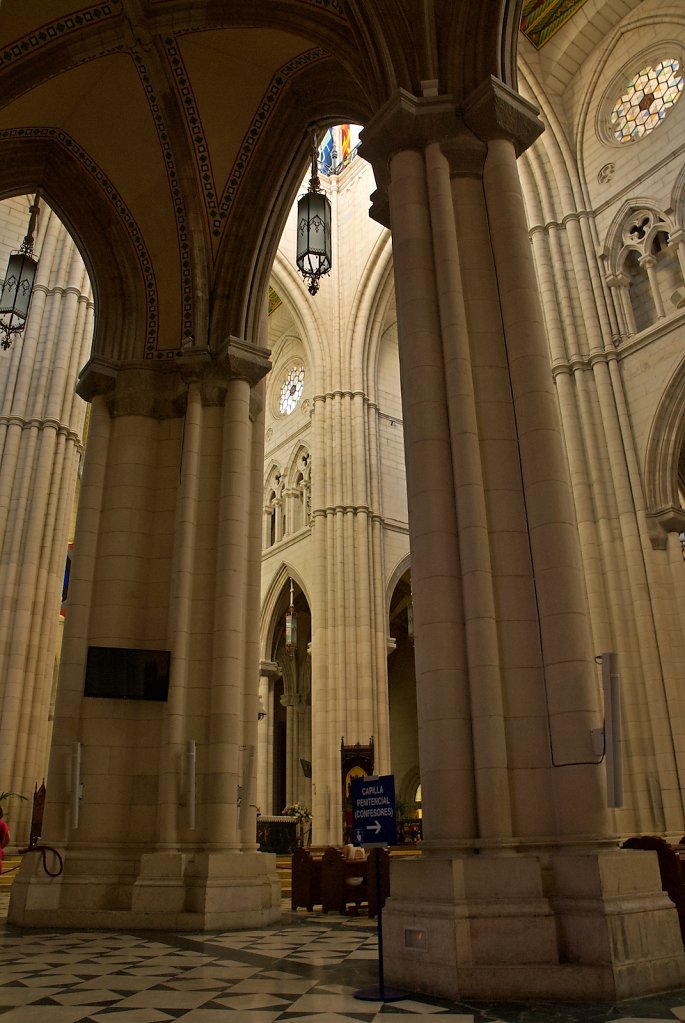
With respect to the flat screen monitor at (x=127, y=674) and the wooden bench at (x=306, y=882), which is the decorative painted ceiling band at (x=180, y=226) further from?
the wooden bench at (x=306, y=882)

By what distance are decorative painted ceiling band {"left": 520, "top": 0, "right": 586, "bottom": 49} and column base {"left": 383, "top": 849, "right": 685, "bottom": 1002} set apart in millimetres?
18375

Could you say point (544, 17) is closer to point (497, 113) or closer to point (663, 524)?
point (663, 524)

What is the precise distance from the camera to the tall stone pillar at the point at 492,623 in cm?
446

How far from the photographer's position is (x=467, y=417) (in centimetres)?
587

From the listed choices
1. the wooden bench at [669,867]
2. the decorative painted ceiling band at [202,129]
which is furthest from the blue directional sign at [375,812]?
the decorative painted ceiling band at [202,129]

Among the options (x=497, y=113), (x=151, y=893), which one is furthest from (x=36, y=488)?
(x=497, y=113)

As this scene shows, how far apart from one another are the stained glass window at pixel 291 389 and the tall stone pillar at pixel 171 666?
652 inches

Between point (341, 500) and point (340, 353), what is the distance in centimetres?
471

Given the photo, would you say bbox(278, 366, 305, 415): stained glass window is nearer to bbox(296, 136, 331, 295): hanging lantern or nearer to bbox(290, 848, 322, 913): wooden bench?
Result: bbox(296, 136, 331, 295): hanging lantern

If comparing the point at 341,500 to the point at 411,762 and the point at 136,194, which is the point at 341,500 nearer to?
the point at 136,194

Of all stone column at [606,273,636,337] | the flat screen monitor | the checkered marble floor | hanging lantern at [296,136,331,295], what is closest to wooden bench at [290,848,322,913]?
the checkered marble floor

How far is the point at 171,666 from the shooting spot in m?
8.90

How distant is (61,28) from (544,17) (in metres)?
12.9

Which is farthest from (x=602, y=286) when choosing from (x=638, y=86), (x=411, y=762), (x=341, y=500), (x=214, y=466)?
(x=411, y=762)
